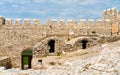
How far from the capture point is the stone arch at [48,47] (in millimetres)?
23297

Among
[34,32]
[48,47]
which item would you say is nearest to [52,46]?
[48,47]

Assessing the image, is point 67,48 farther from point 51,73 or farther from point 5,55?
point 51,73

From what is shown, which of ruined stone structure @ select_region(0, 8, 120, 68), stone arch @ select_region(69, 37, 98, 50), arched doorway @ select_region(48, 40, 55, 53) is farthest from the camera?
ruined stone structure @ select_region(0, 8, 120, 68)

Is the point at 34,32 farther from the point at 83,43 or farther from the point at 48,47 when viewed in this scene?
the point at 83,43

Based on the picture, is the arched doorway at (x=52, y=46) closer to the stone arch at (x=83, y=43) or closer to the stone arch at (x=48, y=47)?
the stone arch at (x=48, y=47)

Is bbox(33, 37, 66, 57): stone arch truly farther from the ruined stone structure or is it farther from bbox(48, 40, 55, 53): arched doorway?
the ruined stone structure

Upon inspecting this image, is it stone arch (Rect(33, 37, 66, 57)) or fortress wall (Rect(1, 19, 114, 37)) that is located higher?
fortress wall (Rect(1, 19, 114, 37))

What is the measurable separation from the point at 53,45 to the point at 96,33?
4.51 meters

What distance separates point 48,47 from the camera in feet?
78.0

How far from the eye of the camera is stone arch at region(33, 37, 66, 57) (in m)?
23.3

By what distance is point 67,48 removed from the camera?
2286 cm

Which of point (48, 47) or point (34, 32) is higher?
point (34, 32)

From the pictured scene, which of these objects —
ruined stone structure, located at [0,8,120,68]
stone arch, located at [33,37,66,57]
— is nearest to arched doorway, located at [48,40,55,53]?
stone arch, located at [33,37,66,57]

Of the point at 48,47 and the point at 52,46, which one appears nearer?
the point at 48,47
